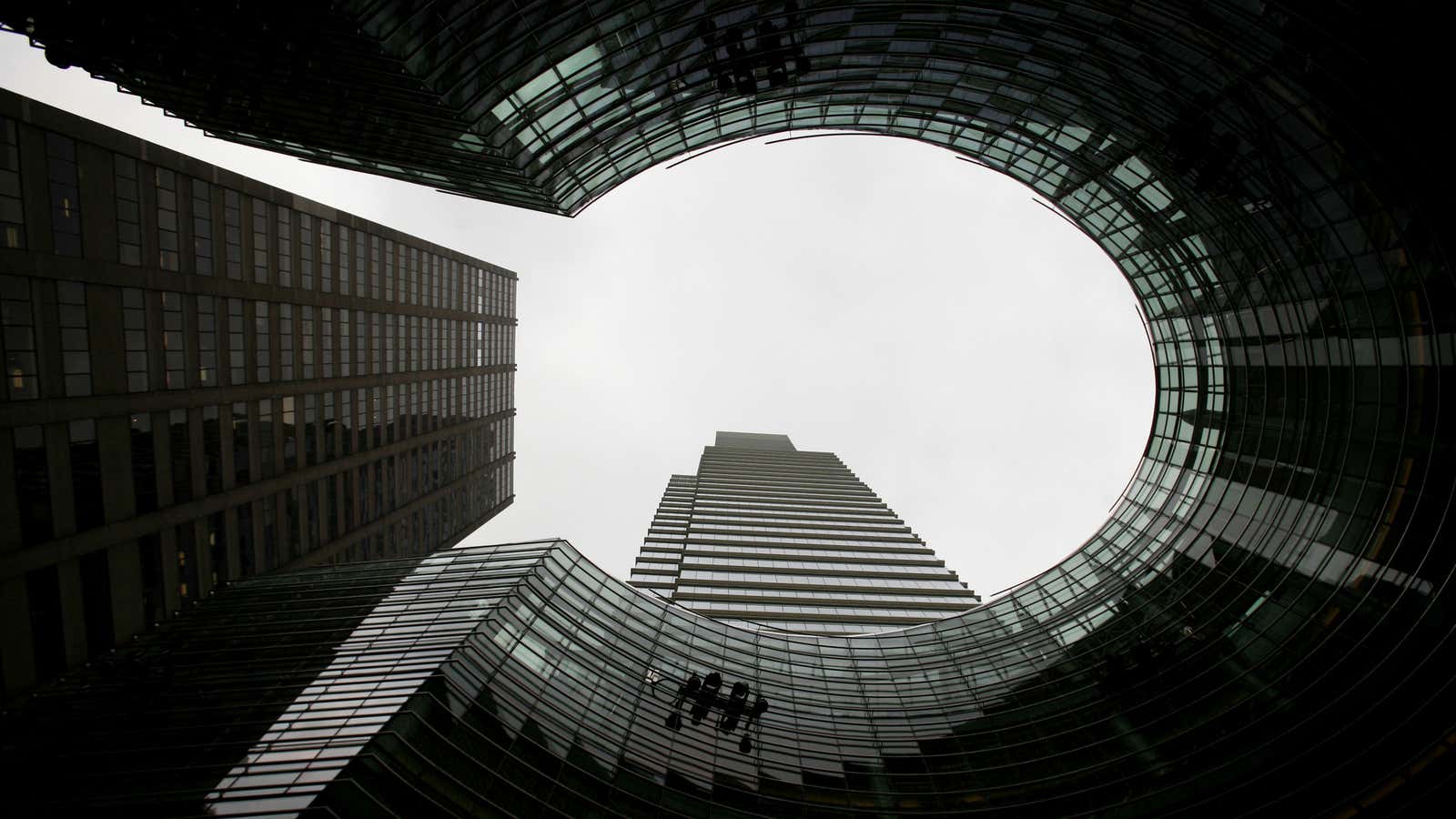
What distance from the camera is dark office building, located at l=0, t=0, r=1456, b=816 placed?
2077 centimetres

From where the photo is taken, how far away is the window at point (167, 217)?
3131 centimetres

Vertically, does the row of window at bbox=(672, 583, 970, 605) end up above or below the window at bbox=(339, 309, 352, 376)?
below

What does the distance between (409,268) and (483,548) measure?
4517cm

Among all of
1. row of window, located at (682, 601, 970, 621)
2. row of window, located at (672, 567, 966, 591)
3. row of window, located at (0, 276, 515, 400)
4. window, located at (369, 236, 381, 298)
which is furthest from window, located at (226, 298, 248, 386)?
row of window, located at (672, 567, 966, 591)

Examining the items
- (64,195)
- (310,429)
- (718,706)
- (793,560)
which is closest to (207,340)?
(64,195)

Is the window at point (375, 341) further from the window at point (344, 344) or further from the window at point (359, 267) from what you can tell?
the window at point (344, 344)

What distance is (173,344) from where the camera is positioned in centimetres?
3259

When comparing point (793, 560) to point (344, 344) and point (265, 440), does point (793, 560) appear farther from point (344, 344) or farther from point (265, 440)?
point (265, 440)

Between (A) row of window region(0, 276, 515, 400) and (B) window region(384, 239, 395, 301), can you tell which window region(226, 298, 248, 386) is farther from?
(B) window region(384, 239, 395, 301)

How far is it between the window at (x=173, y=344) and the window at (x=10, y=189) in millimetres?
8400

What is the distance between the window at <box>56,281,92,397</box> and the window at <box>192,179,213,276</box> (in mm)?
8673

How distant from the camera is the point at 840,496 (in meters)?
98.6

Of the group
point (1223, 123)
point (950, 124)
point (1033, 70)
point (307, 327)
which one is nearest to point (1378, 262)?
point (1223, 123)

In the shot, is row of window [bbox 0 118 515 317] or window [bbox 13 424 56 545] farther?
row of window [bbox 0 118 515 317]
